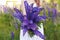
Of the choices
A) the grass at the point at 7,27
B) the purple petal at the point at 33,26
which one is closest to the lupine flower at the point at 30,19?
the purple petal at the point at 33,26

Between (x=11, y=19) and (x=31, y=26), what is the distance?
0.32 metres

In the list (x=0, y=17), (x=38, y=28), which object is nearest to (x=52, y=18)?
(x=38, y=28)

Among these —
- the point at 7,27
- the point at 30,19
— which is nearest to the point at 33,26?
the point at 30,19

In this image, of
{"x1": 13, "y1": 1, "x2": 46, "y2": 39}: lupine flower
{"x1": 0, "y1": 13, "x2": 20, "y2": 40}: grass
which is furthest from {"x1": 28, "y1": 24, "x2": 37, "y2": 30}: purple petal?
{"x1": 0, "y1": 13, "x2": 20, "y2": 40}: grass

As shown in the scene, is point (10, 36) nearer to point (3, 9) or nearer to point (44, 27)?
point (44, 27)

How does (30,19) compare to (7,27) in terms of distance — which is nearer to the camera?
(30,19)

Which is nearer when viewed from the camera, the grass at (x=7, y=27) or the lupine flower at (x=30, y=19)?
the lupine flower at (x=30, y=19)

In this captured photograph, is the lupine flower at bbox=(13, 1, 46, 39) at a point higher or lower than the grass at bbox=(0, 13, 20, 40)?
higher

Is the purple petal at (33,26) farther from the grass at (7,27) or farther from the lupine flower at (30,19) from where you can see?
the grass at (7,27)

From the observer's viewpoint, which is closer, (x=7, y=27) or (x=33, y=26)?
(x=33, y=26)

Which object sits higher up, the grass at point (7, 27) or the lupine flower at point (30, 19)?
the lupine flower at point (30, 19)

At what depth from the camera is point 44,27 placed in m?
1.42

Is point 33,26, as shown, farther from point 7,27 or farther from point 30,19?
point 7,27

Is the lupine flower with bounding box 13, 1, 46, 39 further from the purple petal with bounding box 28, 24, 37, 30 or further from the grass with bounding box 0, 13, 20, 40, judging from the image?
the grass with bounding box 0, 13, 20, 40
